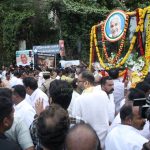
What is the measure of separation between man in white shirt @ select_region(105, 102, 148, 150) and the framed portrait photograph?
8659 millimetres

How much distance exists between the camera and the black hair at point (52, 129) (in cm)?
304

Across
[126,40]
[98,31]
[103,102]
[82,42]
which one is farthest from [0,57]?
[103,102]

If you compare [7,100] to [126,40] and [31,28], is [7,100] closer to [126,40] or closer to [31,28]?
[126,40]

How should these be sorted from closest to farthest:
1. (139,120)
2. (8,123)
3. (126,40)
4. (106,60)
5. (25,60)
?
(8,123) → (139,120) → (126,40) → (106,60) → (25,60)

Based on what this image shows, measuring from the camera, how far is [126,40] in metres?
13.0

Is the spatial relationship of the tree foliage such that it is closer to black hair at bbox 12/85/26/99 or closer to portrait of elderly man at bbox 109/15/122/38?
portrait of elderly man at bbox 109/15/122/38

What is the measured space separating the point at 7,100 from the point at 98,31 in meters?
11.0

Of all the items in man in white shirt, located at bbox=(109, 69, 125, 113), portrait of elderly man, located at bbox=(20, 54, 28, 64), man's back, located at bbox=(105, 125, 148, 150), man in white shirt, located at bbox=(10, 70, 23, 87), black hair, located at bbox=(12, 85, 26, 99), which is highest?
black hair, located at bbox=(12, 85, 26, 99)

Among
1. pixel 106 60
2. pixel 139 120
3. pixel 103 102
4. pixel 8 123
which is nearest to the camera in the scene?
pixel 8 123

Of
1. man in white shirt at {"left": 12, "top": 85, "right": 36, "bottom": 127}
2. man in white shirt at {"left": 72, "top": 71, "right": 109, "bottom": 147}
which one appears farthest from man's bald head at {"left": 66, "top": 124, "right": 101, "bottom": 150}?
man in white shirt at {"left": 72, "top": 71, "right": 109, "bottom": 147}

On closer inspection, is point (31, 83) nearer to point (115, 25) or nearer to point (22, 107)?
point (22, 107)

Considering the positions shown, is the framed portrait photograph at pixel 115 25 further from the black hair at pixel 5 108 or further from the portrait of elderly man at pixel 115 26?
the black hair at pixel 5 108

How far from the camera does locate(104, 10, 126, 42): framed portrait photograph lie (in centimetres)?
1269

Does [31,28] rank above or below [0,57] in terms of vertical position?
above
